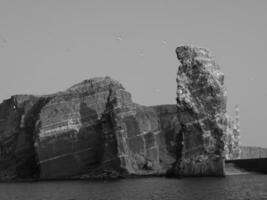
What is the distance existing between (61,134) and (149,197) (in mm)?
101416

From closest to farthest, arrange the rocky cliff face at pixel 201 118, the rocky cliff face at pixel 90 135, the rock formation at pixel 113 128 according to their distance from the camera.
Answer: the rocky cliff face at pixel 201 118, the rock formation at pixel 113 128, the rocky cliff face at pixel 90 135

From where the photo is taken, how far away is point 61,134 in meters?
193

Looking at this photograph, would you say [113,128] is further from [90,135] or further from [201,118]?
[201,118]

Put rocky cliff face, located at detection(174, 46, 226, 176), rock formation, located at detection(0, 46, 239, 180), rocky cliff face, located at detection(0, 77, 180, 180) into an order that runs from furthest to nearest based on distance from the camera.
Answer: rocky cliff face, located at detection(0, 77, 180, 180)
rock formation, located at detection(0, 46, 239, 180)
rocky cliff face, located at detection(174, 46, 226, 176)

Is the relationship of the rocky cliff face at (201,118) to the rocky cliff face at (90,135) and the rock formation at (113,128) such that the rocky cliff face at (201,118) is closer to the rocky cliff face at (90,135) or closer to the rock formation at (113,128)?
the rock formation at (113,128)

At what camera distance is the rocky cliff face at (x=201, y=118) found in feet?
468

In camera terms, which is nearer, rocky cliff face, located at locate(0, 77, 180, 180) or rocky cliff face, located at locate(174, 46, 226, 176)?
rocky cliff face, located at locate(174, 46, 226, 176)

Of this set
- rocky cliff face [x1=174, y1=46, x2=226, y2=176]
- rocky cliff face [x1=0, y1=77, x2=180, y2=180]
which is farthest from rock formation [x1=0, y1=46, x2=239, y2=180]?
rocky cliff face [x1=174, y1=46, x2=226, y2=176]

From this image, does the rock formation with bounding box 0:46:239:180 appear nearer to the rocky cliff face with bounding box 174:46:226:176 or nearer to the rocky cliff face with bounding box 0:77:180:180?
the rocky cliff face with bounding box 0:77:180:180

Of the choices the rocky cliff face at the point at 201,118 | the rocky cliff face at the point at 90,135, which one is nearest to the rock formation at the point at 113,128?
the rocky cliff face at the point at 90,135

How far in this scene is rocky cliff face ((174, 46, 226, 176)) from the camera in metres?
142

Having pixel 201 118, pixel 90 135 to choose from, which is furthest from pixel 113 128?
pixel 201 118

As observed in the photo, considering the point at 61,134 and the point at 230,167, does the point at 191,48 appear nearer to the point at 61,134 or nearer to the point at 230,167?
the point at 230,167

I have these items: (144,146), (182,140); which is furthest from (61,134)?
(182,140)
